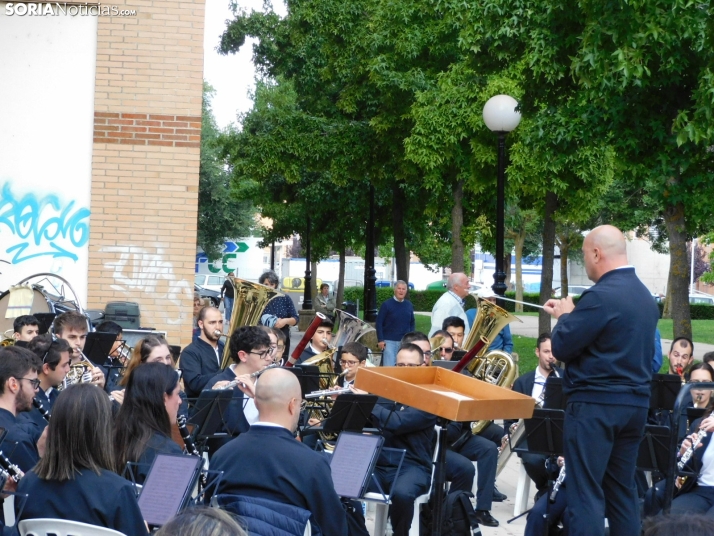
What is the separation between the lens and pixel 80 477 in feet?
12.8

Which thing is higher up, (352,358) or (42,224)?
(42,224)

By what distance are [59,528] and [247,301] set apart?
19.7ft

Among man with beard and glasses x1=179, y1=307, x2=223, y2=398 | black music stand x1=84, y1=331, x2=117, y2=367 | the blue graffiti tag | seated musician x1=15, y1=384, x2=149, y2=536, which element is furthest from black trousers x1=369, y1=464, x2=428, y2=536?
the blue graffiti tag

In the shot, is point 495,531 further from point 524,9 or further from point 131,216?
point 524,9

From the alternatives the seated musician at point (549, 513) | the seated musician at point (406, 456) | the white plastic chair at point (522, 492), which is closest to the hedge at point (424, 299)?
the white plastic chair at point (522, 492)

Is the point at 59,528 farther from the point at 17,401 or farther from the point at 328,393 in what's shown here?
the point at 328,393

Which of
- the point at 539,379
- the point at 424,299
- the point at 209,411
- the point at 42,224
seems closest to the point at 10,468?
the point at 209,411

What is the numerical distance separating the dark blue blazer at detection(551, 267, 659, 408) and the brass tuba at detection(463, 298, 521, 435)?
3430mm

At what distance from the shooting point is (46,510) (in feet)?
12.7

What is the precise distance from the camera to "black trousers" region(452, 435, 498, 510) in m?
8.30

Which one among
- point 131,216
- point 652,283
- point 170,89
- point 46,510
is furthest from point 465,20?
point 652,283

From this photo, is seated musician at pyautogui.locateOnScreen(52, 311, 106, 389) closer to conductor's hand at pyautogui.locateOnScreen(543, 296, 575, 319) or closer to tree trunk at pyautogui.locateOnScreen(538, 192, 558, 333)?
conductor's hand at pyautogui.locateOnScreen(543, 296, 575, 319)

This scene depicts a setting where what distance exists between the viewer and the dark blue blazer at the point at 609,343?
546 centimetres

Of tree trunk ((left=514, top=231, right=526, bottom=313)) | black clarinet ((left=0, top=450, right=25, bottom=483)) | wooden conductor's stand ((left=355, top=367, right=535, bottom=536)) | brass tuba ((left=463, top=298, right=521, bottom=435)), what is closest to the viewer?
black clarinet ((left=0, top=450, right=25, bottom=483))
